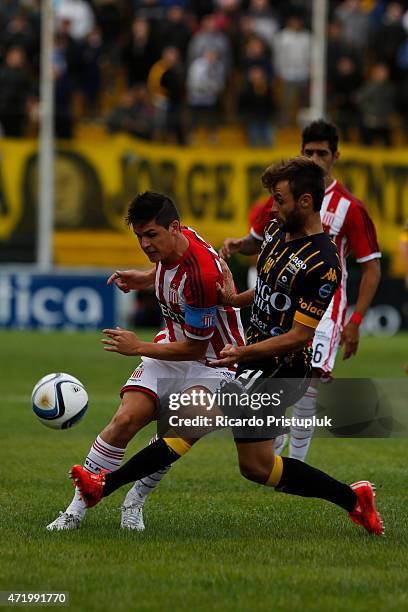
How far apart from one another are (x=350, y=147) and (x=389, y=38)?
2.24 meters

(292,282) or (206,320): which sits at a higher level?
(292,282)

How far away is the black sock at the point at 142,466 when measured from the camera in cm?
687

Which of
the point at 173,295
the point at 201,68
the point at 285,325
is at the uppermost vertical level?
the point at 201,68

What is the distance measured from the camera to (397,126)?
2608cm

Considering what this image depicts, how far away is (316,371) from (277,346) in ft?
7.11

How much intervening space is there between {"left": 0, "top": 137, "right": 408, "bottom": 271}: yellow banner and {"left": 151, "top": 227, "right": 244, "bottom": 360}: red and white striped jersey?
17245mm

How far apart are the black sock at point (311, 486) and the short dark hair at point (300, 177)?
1.43 metres

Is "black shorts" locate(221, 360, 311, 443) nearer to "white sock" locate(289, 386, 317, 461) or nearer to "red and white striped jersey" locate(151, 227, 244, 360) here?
"red and white striped jersey" locate(151, 227, 244, 360)

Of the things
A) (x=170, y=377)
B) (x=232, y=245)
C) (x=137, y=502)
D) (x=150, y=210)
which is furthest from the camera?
(x=232, y=245)

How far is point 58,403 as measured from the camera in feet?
24.1

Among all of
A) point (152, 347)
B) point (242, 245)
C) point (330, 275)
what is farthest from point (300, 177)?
point (242, 245)

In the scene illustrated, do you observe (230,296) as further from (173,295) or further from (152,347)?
(152,347)

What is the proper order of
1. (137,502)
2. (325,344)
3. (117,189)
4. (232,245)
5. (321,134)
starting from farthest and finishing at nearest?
(117,189)
(325,344)
(232,245)
(321,134)
(137,502)

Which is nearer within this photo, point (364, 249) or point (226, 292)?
point (226, 292)
